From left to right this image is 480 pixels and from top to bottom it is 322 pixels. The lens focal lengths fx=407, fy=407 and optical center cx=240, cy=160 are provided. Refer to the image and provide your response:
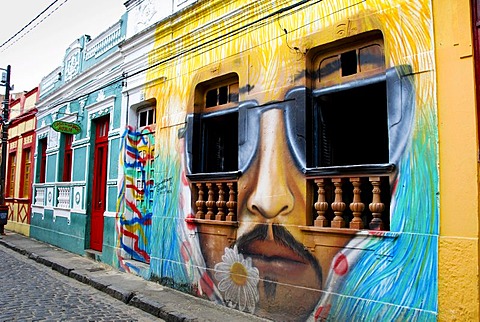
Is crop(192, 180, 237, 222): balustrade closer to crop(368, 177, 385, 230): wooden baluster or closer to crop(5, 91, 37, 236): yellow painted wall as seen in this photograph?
crop(368, 177, 385, 230): wooden baluster

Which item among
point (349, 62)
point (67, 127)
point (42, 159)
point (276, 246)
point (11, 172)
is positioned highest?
point (67, 127)

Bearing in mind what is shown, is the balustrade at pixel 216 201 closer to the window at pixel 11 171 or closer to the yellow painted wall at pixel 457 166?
the yellow painted wall at pixel 457 166

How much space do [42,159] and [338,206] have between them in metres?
11.7

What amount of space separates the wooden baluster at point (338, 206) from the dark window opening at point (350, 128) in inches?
19.6

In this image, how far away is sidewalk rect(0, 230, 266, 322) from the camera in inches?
203

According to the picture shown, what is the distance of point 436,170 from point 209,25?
4085 mm

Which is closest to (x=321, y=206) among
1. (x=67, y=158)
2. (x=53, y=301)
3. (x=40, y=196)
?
(x=53, y=301)

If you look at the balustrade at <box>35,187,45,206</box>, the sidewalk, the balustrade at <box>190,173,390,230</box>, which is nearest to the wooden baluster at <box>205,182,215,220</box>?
the sidewalk

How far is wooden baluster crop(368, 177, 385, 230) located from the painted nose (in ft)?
3.42

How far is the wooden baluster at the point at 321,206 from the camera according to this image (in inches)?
176

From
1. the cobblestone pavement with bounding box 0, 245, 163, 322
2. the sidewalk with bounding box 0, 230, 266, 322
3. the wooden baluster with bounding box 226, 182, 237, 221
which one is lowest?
the cobblestone pavement with bounding box 0, 245, 163, 322

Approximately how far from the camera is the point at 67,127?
10.0 meters

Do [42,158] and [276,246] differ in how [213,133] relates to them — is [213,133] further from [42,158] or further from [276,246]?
[42,158]

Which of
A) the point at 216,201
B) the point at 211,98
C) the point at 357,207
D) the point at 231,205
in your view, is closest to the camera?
the point at 357,207
